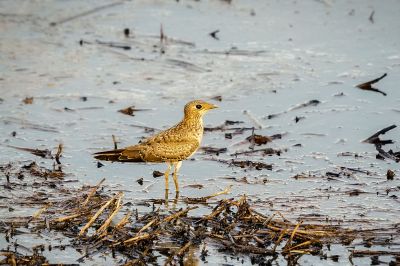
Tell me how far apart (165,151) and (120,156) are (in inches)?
20.7

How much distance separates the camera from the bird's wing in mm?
9961

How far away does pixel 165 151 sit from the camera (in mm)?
9969

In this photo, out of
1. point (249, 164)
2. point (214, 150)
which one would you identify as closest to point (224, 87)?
point (214, 150)

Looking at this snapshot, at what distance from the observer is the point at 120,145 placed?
1140 centimetres

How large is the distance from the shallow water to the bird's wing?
1.15ft

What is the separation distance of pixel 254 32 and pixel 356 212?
8.04 meters

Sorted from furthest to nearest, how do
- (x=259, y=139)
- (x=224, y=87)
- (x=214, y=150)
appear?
(x=224, y=87), (x=259, y=139), (x=214, y=150)

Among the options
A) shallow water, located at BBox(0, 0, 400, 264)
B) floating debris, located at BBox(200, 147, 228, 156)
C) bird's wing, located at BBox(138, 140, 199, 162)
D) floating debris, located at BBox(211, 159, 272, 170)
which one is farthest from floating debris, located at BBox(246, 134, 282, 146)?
bird's wing, located at BBox(138, 140, 199, 162)

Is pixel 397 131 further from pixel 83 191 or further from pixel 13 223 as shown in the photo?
pixel 13 223

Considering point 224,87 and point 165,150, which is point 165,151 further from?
point 224,87

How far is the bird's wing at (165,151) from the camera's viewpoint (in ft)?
32.7

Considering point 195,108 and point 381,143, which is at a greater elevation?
point 195,108

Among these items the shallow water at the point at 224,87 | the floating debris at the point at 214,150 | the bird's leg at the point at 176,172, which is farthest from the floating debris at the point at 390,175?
the bird's leg at the point at 176,172

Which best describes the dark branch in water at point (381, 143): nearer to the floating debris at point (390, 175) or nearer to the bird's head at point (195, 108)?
the floating debris at point (390, 175)
